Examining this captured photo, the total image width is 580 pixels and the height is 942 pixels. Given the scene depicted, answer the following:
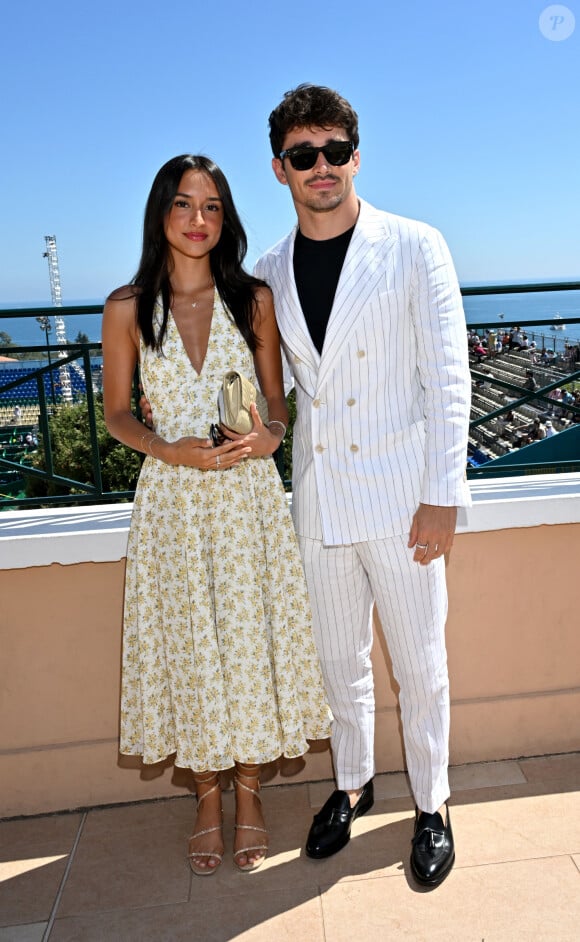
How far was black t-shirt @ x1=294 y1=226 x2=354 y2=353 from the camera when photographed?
2232 mm

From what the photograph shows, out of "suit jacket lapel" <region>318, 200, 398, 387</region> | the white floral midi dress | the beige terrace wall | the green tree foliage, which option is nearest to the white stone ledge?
the beige terrace wall

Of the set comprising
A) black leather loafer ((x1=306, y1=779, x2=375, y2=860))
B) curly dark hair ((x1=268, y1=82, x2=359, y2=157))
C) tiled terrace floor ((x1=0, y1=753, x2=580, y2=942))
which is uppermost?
curly dark hair ((x1=268, y1=82, x2=359, y2=157))

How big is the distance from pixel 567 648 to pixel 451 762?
575 mm

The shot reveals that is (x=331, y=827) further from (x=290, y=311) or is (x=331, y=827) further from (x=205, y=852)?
(x=290, y=311)

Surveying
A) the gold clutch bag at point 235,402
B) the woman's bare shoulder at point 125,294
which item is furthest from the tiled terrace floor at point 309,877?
the woman's bare shoulder at point 125,294

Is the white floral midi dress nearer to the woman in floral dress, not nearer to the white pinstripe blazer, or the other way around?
the woman in floral dress

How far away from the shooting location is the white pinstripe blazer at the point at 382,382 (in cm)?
213

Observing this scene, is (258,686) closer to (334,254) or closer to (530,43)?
(334,254)

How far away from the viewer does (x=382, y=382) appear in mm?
2191

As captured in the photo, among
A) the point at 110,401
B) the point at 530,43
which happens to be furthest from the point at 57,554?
the point at 530,43

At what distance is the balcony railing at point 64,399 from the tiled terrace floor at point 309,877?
3.53 feet

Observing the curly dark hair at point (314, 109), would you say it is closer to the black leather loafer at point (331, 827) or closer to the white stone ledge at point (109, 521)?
the white stone ledge at point (109, 521)

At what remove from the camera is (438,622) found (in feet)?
7.75

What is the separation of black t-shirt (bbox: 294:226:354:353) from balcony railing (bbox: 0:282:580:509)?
810 millimetres
